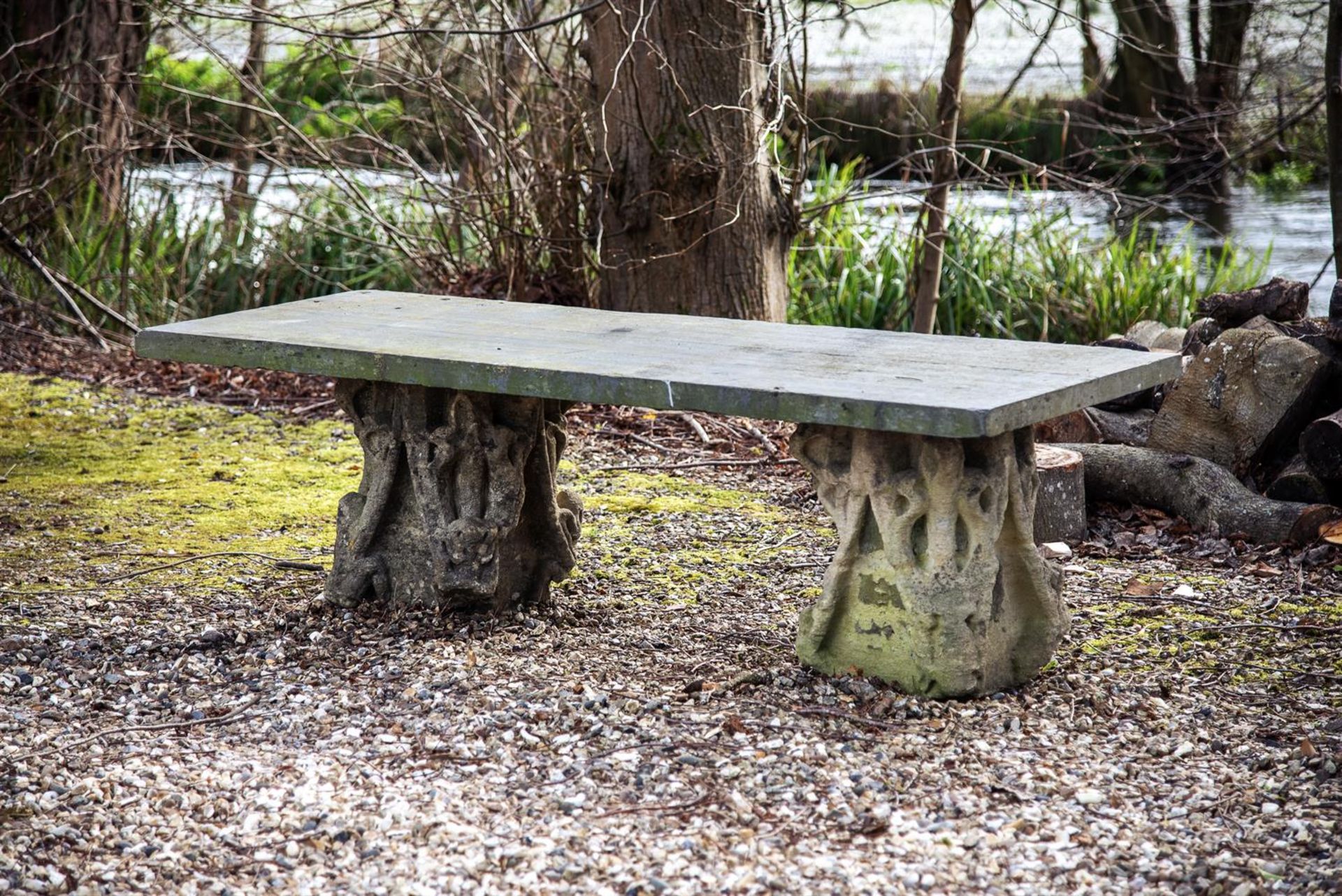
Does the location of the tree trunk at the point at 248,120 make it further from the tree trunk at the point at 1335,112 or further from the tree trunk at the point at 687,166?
the tree trunk at the point at 1335,112

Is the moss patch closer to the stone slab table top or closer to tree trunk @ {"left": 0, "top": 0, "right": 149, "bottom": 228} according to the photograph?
the stone slab table top

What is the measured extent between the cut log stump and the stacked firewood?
0.32 metres

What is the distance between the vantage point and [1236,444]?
498 centimetres

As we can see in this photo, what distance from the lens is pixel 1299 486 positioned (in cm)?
475

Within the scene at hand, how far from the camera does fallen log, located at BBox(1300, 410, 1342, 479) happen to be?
180 inches

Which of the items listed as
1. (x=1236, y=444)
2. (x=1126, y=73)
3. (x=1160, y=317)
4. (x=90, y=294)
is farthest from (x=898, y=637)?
(x=1126, y=73)

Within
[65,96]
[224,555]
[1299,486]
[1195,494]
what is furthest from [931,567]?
[65,96]

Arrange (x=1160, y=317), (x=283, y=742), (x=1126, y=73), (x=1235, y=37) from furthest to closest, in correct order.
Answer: (x=1126, y=73)
(x=1235, y=37)
(x=1160, y=317)
(x=283, y=742)

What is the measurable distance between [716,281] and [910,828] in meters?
4.13

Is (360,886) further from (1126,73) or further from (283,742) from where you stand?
(1126,73)

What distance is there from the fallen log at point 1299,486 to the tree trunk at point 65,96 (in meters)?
5.91

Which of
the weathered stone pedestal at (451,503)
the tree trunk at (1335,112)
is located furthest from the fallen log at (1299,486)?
the weathered stone pedestal at (451,503)

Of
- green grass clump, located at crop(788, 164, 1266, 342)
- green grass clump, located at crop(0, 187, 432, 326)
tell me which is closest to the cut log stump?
green grass clump, located at crop(788, 164, 1266, 342)

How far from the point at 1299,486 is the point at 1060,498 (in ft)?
2.54
